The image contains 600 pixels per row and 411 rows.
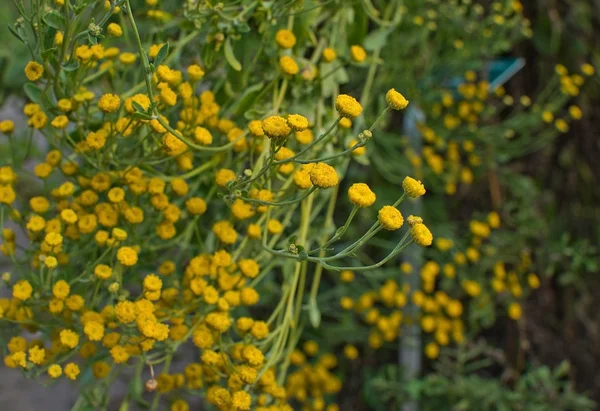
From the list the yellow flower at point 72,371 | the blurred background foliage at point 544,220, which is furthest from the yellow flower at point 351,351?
the yellow flower at point 72,371

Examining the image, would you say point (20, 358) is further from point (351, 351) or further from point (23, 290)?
point (351, 351)

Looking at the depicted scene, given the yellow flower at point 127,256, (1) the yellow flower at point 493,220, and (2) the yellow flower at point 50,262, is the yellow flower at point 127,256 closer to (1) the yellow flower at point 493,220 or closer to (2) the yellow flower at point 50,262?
(2) the yellow flower at point 50,262

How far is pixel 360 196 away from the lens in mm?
580

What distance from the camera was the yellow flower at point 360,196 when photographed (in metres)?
0.58

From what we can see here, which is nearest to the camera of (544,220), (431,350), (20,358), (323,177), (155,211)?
(323,177)

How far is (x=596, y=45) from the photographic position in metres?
1.36

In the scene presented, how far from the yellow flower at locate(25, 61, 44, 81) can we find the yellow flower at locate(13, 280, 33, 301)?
20 centimetres

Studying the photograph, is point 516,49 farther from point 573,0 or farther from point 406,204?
point 406,204

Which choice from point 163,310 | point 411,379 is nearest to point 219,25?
point 163,310

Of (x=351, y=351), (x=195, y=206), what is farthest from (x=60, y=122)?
(x=351, y=351)

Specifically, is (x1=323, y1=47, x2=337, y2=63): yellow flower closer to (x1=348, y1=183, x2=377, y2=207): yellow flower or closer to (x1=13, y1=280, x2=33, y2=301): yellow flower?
(x1=348, y1=183, x2=377, y2=207): yellow flower

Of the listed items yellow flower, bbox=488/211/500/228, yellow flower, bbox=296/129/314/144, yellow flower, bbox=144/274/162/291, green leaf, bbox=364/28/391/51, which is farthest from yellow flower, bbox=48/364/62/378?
yellow flower, bbox=488/211/500/228

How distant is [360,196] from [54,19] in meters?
0.33

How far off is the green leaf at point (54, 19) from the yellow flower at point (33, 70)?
5 cm
